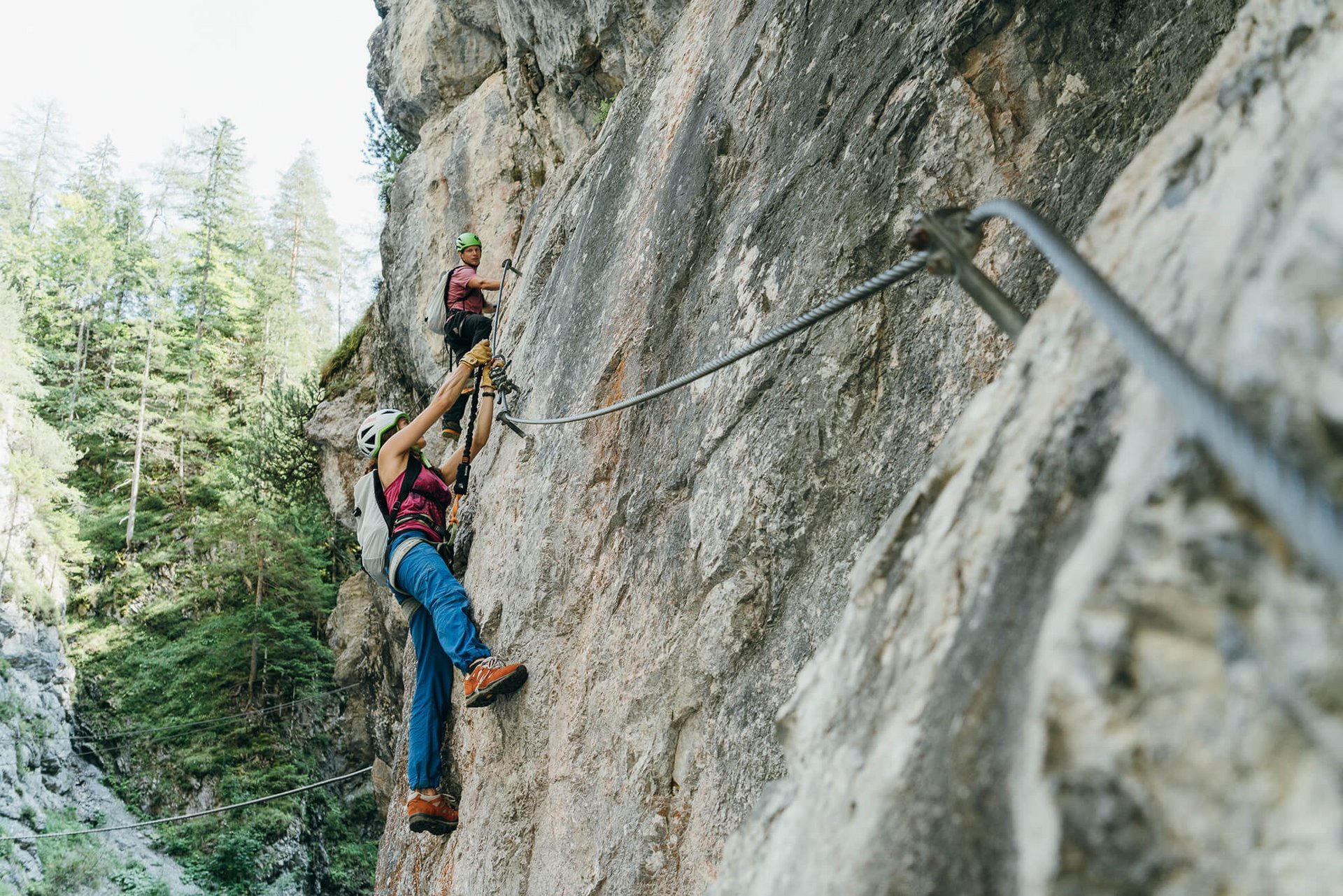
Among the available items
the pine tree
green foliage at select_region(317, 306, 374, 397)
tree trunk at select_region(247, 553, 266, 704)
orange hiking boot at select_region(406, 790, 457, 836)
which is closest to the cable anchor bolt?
orange hiking boot at select_region(406, 790, 457, 836)

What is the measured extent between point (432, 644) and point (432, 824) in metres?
1.07

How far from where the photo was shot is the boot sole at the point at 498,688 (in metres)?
4.71

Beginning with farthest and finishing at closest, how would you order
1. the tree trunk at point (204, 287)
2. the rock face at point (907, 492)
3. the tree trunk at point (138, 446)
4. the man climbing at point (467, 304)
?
the tree trunk at point (204, 287) < the tree trunk at point (138, 446) < the man climbing at point (467, 304) < the rock face at point (907, 492)

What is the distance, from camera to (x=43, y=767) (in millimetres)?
16812

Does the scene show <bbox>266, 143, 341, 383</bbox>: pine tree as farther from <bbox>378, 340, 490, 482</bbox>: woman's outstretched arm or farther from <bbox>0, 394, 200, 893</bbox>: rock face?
<bbox>378, 340, 490, 482</bbox>: woman's outstretched arm

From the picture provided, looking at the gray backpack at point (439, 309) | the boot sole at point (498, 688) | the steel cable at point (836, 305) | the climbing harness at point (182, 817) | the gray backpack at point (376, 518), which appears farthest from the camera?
the climbing harness at point (182, 817)

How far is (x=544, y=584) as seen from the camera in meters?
4.95

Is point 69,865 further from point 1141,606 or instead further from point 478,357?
point 1141,606

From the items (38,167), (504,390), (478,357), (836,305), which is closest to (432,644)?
(504,390)

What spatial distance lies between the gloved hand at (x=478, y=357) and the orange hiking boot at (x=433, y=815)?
2931mm

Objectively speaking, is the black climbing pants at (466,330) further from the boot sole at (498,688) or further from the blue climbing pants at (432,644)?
the boot sole at (498,688)

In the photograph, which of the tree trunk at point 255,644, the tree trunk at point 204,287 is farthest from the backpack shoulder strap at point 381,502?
the tree trunk at point 204,287

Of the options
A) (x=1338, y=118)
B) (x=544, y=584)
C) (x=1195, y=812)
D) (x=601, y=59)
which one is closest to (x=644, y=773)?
(x=544, y=584)

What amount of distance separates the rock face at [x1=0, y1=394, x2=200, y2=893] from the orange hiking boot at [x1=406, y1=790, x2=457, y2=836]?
11983 mm
